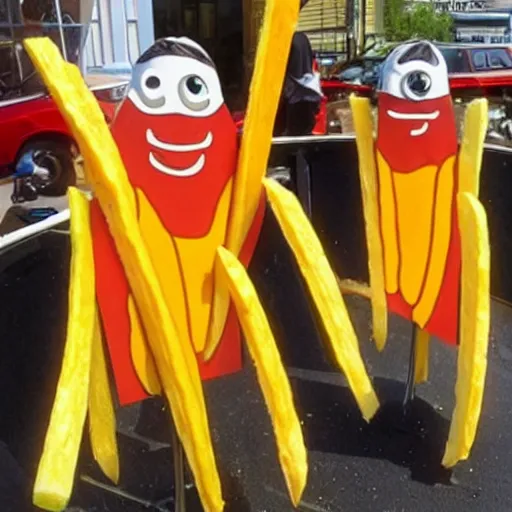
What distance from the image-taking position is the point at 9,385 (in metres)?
2.03

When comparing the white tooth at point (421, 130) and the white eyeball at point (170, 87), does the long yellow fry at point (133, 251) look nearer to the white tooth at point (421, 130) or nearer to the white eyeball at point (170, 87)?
the white eyeball at point (170, 87)

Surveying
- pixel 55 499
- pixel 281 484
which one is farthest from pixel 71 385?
pixel 281 484

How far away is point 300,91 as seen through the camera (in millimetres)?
5848

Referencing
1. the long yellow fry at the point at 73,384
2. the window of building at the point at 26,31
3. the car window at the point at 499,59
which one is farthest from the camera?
the car window at the point at 499,59

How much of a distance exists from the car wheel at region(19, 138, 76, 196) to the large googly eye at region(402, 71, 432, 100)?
4.23 metres

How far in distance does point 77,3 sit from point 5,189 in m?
1.89

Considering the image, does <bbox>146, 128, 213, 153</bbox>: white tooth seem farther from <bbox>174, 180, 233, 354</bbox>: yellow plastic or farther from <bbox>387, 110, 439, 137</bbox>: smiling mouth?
<bbox>387, 110, 439, 137</bbox>: smiling mouth

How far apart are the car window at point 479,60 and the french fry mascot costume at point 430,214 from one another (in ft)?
23.4

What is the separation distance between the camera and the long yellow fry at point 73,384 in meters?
1.43

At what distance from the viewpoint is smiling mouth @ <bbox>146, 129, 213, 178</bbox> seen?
1609 millimetres

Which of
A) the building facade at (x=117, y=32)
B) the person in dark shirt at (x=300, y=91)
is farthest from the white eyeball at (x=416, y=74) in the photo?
the building facade at (x=117, y=32)

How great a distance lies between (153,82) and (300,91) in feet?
14.3

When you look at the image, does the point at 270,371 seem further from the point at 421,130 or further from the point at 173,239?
the point at 421,130

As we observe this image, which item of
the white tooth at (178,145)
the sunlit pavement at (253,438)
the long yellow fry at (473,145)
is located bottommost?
the sunlit pavement at (253,438)
